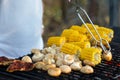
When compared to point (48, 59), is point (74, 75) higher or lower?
lower

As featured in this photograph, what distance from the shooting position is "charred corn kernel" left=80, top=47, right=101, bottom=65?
7.16 feet

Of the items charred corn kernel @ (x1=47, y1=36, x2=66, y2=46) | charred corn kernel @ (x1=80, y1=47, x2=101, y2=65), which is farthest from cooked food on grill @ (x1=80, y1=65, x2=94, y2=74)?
charred corn kernel @ (x1=47, y1=36, x2=66, y2=46)

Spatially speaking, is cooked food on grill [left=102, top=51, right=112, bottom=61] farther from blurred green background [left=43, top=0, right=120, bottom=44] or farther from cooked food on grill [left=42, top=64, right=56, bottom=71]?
blurred green background [left=43, top=0, right=120, bottom=44]

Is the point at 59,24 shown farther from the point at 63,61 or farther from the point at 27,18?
the point at 63,61

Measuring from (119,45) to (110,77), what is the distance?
70cm

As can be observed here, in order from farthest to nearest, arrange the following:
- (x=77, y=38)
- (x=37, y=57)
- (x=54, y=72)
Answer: (x=77, y=38), (x=37, y=57), (x=54, y=72)

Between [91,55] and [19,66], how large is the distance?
451 mm

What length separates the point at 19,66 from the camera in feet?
6.75

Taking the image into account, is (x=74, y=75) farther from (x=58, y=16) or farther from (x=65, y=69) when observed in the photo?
(x=58, y=16)

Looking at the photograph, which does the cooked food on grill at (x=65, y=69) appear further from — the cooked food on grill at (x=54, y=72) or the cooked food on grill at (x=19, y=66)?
the cooked food on grill at (x=19, y=66)

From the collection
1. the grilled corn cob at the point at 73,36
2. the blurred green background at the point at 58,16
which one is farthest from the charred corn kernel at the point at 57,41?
the blurred green background at the point at 58,16

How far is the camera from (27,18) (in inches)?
114

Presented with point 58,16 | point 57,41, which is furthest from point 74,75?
point 58,16

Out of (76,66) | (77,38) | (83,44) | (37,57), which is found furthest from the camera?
(77,38)
